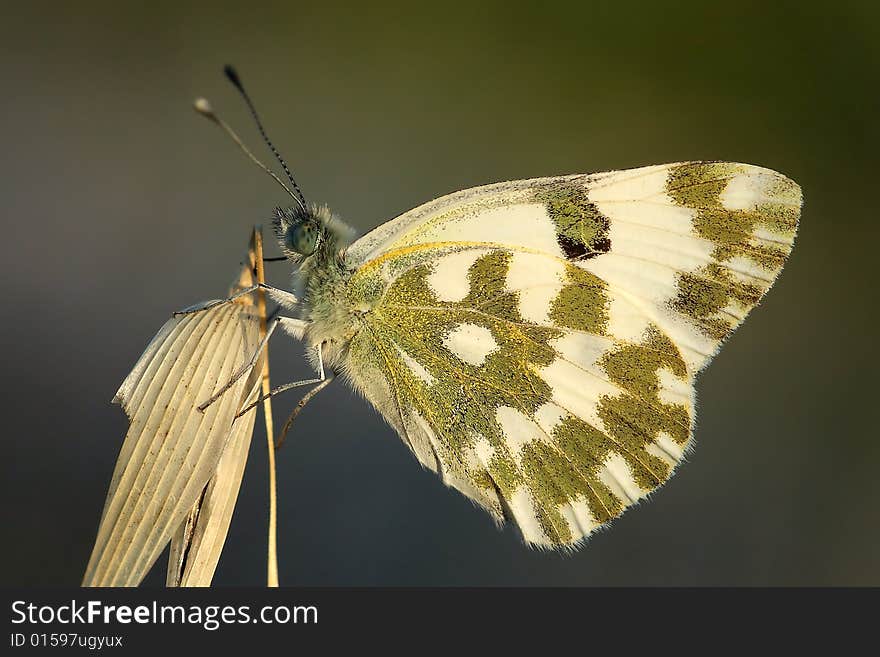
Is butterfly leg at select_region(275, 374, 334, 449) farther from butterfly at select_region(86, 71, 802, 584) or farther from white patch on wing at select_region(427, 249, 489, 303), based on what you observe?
white patch on wing at select_region(427, 249, 489, 303)

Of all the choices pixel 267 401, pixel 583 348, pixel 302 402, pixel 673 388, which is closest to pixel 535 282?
pixel 583 348

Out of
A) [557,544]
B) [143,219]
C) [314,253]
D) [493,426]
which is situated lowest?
[557,544]

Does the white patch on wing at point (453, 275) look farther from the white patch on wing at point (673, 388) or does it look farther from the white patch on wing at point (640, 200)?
the white patch on wing at point (673, 388)

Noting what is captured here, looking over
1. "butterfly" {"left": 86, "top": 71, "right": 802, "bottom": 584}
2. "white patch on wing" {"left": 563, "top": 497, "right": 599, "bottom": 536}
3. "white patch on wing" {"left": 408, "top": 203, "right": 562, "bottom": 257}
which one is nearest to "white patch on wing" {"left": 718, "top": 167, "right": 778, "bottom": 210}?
"butterfly" {"left": 86, "top": 71, "right": 802, "bottom": 584}

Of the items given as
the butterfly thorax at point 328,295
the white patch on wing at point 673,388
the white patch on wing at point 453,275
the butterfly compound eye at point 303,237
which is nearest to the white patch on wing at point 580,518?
the white patch on wing at point 673,388

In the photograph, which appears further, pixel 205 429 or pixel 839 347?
pixel 839 347

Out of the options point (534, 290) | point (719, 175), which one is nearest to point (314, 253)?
point (534, 290)

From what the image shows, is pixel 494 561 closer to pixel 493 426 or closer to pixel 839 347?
pixel 493 426
